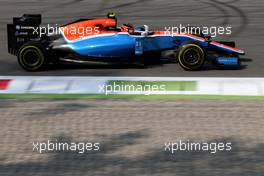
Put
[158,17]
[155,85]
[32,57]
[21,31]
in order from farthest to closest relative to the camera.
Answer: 1. [158,17]
2. [21,31]
3. [32,57]
4. [155,85]

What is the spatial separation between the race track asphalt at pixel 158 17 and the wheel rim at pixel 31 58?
215 millimetres

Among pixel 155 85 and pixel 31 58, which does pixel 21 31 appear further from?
pixel 155 85

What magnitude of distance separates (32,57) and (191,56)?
315cm

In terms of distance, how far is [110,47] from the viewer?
12023 mm

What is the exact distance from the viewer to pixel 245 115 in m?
9.52

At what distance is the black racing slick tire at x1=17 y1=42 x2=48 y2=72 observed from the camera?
476 inches

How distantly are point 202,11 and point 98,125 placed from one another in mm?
10409

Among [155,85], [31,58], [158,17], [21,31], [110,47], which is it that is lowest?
[155,85]

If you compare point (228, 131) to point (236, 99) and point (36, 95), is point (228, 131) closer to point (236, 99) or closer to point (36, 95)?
point (236, 99)

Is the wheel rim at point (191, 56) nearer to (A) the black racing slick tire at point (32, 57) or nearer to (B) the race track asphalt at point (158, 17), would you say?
(B) the race track asphalt at point (158, 17)

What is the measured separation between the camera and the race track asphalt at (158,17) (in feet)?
40.4

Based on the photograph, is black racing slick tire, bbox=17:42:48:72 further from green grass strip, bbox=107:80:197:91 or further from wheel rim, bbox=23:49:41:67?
green grass strip, bbox=107:80:197:91

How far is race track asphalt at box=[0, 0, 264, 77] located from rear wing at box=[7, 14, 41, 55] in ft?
1.59

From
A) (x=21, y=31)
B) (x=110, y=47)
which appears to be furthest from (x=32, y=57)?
(x=110, y=47)
